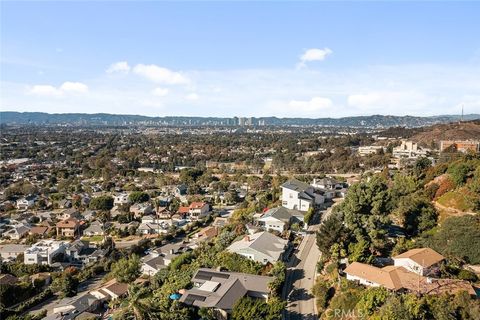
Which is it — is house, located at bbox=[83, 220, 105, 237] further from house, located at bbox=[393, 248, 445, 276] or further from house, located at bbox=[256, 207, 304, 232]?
house, located at bbox=[393, 248, 445, 276]

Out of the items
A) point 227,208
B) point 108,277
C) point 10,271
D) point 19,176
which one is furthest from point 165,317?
point 19,176

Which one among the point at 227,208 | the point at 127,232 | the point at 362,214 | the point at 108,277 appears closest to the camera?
the point at 362,214

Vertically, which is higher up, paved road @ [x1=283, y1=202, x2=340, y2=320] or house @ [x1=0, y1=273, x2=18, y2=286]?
paved road @ [x1=283, y1=202, x2=340, y2=320]

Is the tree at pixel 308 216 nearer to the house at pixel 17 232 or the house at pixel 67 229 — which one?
the house at pixel 67 229

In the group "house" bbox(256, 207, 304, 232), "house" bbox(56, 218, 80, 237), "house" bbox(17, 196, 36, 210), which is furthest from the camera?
"house" bbox(17, 196, 36, 210)

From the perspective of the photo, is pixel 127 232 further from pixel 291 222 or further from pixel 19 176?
pixel 19 176

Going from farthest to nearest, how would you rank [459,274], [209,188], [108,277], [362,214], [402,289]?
[209,188]
[108,277]
[362,214]
[459,274]
[402,289]

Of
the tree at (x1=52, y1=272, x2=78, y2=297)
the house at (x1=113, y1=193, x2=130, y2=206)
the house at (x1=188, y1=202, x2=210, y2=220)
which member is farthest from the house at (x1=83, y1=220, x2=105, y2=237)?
the tree at (x1=52, y1=272, x2=78, y2=297)
